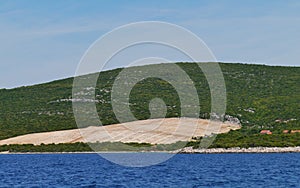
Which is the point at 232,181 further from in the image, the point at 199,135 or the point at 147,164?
the point at 199,135

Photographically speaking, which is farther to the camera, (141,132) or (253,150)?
(141,132)

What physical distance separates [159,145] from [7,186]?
8381cm

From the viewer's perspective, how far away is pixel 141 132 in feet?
520

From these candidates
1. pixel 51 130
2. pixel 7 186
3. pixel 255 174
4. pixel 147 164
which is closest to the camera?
pixel 7 186

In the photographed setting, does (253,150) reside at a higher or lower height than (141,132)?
lower

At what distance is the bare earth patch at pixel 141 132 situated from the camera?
15338 centimetres

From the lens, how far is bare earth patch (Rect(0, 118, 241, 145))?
153375 millimetres

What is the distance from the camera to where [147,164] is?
9831 centimetres

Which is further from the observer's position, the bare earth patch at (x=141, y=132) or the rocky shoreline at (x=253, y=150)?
the bare earth patch at (x=141, y=132)

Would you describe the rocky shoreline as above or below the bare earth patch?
below

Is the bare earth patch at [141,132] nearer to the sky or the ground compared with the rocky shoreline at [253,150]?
nearer to the sky

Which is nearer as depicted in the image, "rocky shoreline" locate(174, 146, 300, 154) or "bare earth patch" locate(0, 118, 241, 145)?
"rocky shoreline" locate(174, 146, 300, 154)

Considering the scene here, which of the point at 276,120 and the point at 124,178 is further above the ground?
the point at 276,120

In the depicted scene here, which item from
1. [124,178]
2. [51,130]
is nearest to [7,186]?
[124,178]
